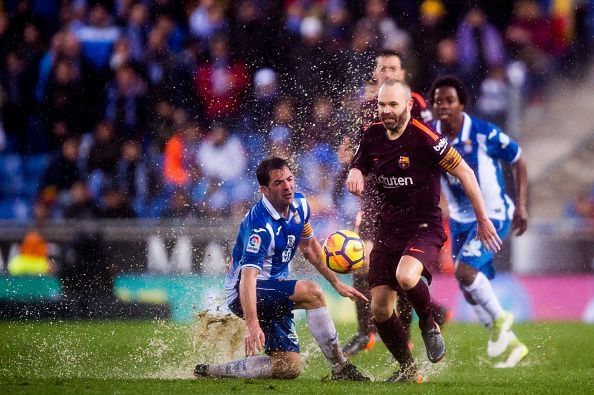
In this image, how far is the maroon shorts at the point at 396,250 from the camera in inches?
A: 325

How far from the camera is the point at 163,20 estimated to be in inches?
644

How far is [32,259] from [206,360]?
5703 millimetres

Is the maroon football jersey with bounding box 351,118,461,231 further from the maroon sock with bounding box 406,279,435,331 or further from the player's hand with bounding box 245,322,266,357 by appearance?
the player's hand with bounding box 245,322,266,357

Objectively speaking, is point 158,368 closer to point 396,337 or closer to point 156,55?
point 396,337

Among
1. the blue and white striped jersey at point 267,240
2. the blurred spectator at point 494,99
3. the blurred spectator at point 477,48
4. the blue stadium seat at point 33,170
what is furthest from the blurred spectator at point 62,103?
the blue and white striped jersey at point 267,240

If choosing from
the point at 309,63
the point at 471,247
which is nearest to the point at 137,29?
the point at 309,63

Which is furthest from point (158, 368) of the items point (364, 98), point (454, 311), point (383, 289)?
point (454, 311)

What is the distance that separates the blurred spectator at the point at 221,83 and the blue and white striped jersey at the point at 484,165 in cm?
548

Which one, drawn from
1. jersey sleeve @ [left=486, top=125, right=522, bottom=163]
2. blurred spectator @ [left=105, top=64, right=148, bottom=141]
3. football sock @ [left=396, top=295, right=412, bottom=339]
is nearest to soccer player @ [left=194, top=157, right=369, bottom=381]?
football sock @ [left=396, top=295, right=412, bottom=339]

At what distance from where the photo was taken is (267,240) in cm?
811

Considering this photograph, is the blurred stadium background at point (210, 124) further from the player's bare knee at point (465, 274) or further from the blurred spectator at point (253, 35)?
the player's bare knee at point (465, 274)

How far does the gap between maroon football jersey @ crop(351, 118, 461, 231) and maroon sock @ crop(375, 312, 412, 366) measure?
0.71m

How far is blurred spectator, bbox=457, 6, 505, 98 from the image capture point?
49.9ft

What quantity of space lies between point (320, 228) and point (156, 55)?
482 cm
